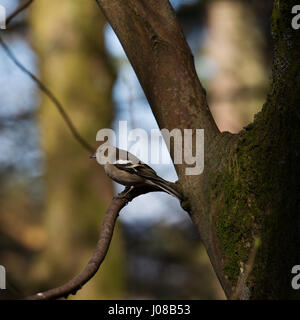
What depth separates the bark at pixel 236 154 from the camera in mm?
1530

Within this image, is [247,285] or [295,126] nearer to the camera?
[295,126]

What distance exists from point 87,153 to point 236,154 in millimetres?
4515

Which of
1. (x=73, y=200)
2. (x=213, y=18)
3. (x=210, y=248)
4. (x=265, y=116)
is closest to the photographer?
(x=265, y=116)

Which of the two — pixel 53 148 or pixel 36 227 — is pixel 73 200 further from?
pixel 36 227

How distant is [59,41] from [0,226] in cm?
323

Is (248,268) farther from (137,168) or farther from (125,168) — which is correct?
(125,168)

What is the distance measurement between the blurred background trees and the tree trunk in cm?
1

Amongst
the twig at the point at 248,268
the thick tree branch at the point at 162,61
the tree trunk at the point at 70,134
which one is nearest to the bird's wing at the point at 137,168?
the thick tree branch at the point at 162,61

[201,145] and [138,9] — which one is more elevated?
[138,9]

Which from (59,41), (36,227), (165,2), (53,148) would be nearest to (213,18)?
(59,41)

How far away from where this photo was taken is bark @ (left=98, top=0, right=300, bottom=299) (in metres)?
1.53

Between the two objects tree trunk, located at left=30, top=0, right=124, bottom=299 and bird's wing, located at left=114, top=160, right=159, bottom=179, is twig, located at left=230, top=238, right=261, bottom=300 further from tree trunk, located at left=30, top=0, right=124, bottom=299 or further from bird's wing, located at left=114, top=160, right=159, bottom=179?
tree trunk, located at left=30, top=0, right=124, bottom=299

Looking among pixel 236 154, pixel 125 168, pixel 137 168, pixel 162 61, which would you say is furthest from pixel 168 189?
pixel 125 168

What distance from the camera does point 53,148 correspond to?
607cm
